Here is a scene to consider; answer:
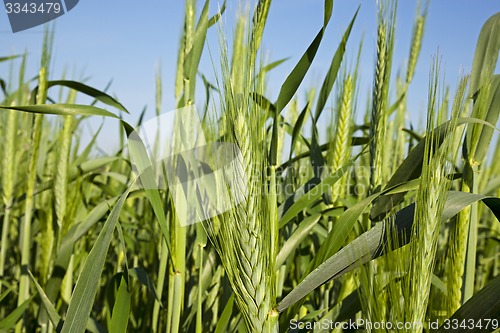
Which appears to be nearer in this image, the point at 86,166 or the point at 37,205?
the point at 86,166

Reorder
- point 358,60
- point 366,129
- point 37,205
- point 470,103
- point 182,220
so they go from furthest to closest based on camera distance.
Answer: point 37,205, point 366,129, point 358,60, point 470,103, point 182,220

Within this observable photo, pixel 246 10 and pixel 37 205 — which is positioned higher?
pixel 246 10

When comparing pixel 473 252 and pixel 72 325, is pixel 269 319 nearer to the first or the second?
pixel 72 325

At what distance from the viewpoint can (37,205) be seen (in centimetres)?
194

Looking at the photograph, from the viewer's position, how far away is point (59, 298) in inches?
51.9

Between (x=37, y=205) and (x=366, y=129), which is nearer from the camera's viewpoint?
(x=366, y=129)

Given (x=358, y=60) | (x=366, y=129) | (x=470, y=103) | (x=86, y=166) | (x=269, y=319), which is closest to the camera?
(x=269, y=319)

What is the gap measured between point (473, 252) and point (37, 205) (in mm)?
1481

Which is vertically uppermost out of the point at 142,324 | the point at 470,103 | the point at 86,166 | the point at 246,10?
the point at 246,10

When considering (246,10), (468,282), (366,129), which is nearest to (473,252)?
(468,282)

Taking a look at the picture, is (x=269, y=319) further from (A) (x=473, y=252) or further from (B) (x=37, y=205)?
(B) (x=37, y=205)

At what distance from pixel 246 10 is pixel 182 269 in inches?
17.6

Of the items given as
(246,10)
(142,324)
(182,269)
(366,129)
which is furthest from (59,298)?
(366,129)

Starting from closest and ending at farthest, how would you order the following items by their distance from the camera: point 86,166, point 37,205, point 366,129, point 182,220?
point 182,220 < point 86,166 < point 366,129 < point 37,205
